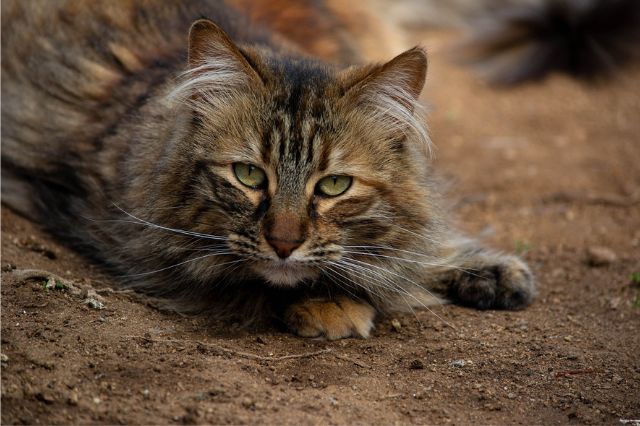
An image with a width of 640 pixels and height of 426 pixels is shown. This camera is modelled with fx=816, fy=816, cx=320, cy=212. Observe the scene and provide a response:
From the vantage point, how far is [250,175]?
294 cm

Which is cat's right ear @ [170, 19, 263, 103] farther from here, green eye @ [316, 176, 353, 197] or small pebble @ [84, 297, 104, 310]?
small pebble @ [84, 297, 104, 310]

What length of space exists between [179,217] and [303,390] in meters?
0.89

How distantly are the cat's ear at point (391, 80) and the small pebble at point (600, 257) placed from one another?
1.63m

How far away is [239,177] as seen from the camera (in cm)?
295

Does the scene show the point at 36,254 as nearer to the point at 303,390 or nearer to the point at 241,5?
the point at 303,390

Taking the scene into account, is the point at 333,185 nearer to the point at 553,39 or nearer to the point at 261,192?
the point at 261,192

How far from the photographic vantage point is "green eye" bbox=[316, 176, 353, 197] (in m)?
2.92

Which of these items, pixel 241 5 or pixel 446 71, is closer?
pixel 241 5

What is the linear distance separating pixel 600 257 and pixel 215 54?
2.32 metres

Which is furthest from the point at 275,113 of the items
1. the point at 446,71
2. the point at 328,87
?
the point at 446,71

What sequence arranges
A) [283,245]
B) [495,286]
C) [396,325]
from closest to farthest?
[283,245]
[396,325]
[495,286]

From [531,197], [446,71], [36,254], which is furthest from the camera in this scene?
Result: [446,71]

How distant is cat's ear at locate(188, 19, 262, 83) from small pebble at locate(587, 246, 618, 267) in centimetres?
215

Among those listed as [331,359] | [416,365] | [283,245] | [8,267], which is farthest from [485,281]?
[8,267]
